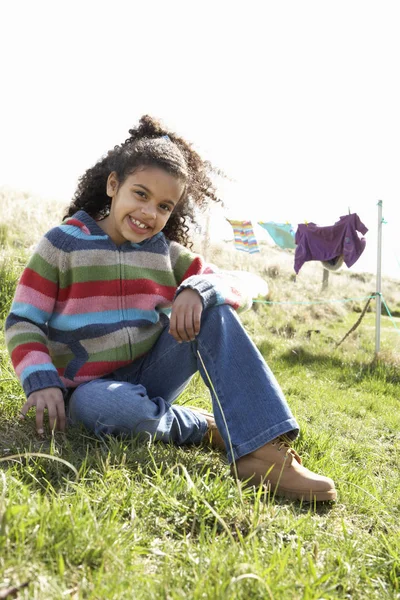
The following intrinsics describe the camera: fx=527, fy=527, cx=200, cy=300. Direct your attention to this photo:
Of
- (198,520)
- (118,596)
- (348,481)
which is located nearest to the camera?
(118,596)

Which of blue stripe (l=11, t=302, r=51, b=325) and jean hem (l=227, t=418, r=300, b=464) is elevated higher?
blue stripe (l=11, t=302, r=51, b=325)

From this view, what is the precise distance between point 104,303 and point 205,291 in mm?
466

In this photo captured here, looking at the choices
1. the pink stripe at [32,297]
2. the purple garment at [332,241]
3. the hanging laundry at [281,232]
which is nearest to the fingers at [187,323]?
the pink stripe at [32,297]

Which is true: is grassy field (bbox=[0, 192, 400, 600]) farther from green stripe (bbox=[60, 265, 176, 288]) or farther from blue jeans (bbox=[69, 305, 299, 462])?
green stripe (bbox=[60, 265, 176, 288])

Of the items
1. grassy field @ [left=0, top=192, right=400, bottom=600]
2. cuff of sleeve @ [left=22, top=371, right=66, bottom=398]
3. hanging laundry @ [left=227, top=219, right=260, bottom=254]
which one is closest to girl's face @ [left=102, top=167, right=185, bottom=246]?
cuff of sleeve @ [left=22, top=371, right=66, bottom=398]

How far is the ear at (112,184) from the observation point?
218 cm

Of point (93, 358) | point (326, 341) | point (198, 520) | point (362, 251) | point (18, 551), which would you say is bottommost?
point (326, 341)

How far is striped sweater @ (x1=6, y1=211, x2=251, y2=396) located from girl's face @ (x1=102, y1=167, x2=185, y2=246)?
3.8 inches

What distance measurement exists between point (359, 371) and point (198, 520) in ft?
14.8

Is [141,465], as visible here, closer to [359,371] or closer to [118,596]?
[118,596]

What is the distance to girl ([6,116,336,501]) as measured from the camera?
1677 mm

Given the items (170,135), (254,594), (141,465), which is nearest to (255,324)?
(170,135)

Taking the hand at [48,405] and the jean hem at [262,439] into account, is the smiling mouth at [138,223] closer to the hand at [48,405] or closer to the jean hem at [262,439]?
the hand at [48,405]

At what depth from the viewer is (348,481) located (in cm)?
199
